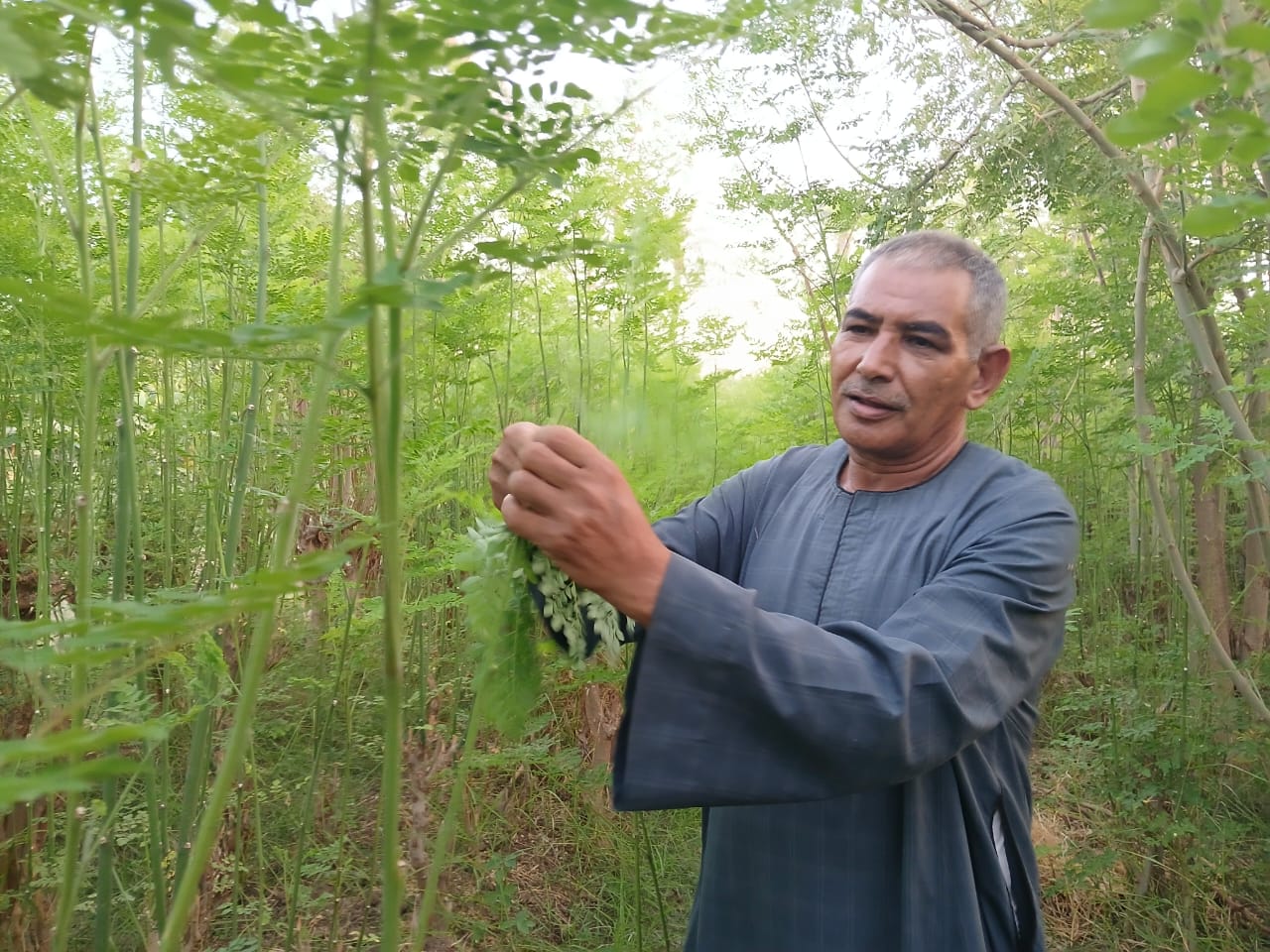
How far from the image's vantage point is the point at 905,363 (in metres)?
1.35

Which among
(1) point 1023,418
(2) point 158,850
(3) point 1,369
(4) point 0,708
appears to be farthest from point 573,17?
(1) point 1023,418

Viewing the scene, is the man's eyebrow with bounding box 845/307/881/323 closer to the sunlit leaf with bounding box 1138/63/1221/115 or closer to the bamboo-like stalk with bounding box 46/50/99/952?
the sunlit leaf with bounding box 1138/63/1221/115

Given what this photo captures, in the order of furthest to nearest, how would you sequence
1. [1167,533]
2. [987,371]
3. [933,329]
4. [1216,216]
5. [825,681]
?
[1167,533] < [987,371] < [933,329] < [825,681] < [1216,216]

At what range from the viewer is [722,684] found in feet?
2.84

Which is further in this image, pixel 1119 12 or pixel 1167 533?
pixel 1167 533

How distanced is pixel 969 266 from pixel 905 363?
0.65ft

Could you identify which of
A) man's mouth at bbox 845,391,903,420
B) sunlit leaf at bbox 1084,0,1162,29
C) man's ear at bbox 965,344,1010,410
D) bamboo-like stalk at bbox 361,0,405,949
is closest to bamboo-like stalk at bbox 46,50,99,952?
bamboo-like stalk at bbox 361,0,405,949

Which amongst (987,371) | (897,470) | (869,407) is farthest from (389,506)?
(987,371)

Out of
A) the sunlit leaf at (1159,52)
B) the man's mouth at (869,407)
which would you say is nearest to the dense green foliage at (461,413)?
the sunlit leaf at (1159,52)

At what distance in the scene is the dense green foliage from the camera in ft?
2.35

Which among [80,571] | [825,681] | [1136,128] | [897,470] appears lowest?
[825,681]

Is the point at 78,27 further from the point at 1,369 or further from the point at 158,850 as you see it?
the point at 1,369

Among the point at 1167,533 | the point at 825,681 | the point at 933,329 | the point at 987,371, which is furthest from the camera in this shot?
the point at 1167,533

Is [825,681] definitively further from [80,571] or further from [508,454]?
[80,571]
